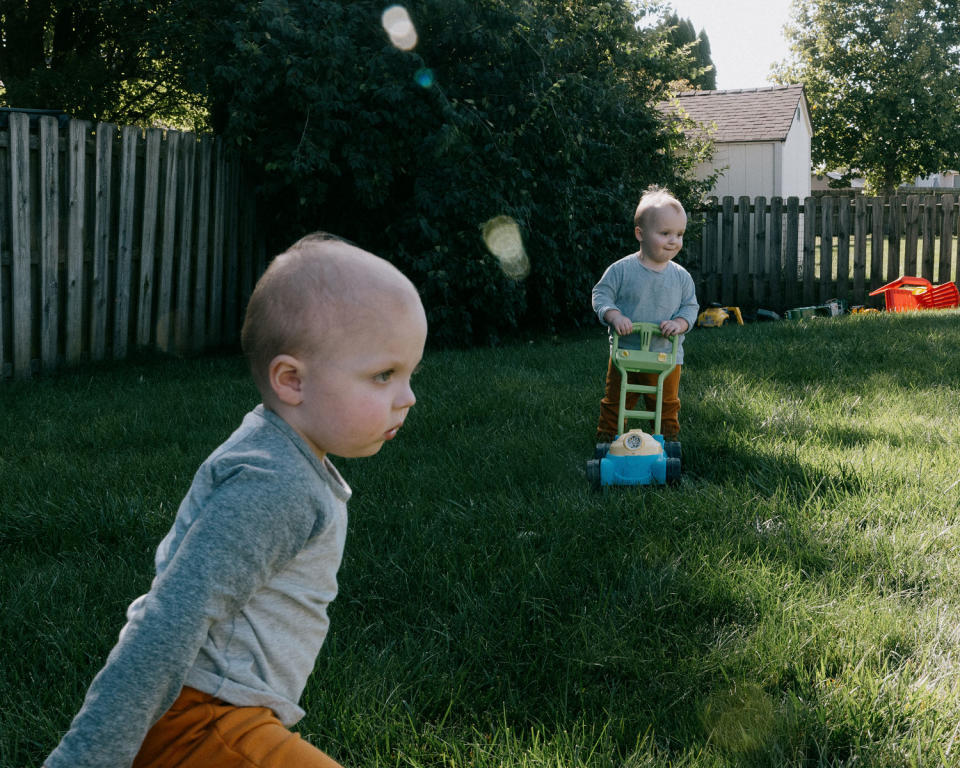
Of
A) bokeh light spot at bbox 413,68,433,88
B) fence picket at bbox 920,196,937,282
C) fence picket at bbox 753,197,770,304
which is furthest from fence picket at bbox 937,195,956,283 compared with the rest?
bokeh light spot at bbox 413,68,433,88

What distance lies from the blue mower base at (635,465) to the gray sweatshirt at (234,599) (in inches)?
104

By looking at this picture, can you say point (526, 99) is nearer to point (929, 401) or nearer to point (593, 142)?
point (593, 142)

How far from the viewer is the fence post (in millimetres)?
7078

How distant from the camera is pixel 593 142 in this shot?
970 centimetres

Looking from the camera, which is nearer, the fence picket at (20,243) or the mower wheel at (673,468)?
the mower wheel at (673,468)

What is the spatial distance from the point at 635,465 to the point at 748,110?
1117 inches

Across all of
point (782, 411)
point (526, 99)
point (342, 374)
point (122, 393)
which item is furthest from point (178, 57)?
point (342, 374)

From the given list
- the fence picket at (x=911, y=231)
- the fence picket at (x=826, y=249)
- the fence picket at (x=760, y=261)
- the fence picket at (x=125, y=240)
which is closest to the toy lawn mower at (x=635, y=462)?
the fence picket at (x=125, y=240)

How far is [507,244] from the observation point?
29.0 feet

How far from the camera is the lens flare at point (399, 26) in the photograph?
8.57 metres

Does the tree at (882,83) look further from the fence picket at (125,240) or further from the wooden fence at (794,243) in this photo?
the fence picket at (125,240)

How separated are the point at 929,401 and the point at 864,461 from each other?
1.54 metres

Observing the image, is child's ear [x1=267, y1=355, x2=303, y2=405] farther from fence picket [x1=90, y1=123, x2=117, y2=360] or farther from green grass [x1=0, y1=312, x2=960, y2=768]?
fence picket [x1=90, y1=123, x2=117, y2=360]

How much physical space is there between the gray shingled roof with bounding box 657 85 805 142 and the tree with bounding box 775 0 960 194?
6.25 meters
